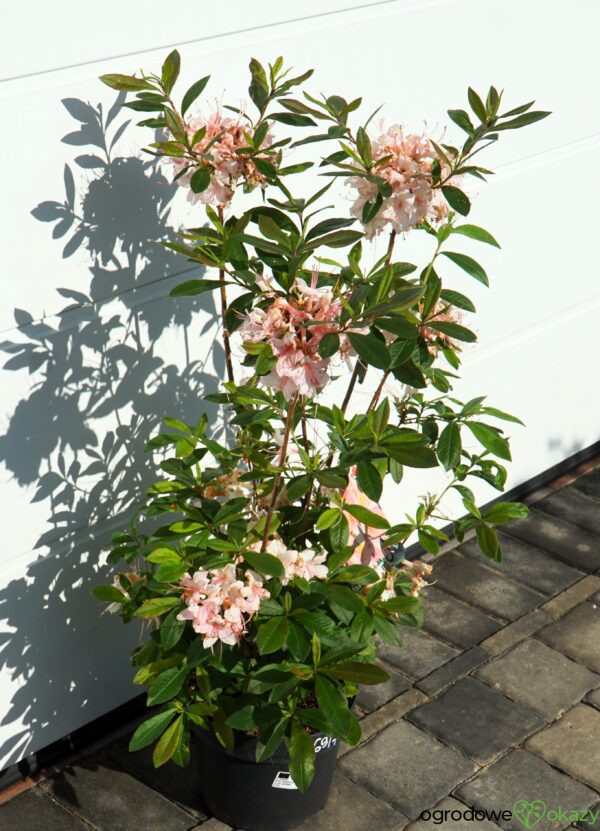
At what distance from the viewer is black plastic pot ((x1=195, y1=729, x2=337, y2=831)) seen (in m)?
2.45

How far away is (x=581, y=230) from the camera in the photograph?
12.3 ft

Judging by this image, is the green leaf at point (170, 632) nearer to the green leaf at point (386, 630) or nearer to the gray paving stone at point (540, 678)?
the green leaf at point (386, 630)

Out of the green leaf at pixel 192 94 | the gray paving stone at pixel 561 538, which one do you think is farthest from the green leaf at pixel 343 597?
the gray paving stone at pixel 561 538

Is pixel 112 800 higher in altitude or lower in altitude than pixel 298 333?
lower

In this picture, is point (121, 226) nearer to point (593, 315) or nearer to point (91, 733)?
point (91, 733)

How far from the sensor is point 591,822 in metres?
2.60

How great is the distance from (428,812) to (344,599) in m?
0.70

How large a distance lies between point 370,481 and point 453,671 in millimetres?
1200

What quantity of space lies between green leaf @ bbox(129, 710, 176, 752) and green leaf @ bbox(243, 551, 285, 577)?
38 cm

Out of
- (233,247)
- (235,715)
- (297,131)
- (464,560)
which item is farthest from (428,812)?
(297,131)

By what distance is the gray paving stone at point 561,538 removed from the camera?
357 centimetres

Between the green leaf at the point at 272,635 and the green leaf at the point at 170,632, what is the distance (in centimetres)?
16

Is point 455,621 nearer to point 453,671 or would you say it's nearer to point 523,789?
point 453,671

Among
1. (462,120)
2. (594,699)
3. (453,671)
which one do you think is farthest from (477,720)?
(462,120)
